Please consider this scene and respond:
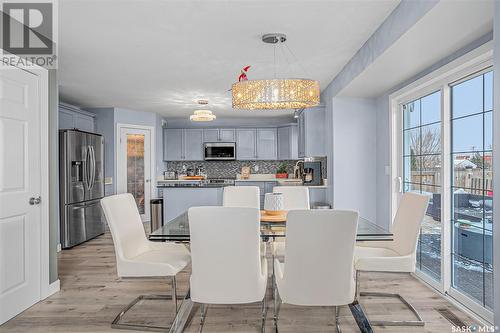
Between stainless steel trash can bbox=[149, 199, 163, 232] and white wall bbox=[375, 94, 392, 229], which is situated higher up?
white wall bbox=[375, 94, 392, 229]

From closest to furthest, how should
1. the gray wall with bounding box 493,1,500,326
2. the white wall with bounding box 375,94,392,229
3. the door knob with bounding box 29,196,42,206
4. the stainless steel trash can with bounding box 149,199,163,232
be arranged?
the gray wall with bounding box 493,1,500,326, the door knob with bounding box 29,196,42,206, the white wall with bounding box 375,94,392,229, the stainless steel trash can with bounding box 149,199,163,232

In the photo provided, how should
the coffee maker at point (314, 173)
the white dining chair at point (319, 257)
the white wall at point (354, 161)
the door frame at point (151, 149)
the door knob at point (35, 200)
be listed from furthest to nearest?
the door frame at point (151, 149) < the coffee maker at point (314, 173) < the white wall at point (354, 161) < the door knob at point (35, 200) < the white dining chair at point (319, 257)

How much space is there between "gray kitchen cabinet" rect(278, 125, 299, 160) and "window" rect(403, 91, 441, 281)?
4090mm

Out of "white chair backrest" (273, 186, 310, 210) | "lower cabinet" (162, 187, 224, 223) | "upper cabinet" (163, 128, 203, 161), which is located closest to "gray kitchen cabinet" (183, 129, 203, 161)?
"upper cabinet" (163, 128, 203, 161)

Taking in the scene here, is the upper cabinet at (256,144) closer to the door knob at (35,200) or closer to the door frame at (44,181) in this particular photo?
the door frame at (44,181)

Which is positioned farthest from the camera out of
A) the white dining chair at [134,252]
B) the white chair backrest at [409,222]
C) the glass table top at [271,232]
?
the white chair backrest at [409,222]

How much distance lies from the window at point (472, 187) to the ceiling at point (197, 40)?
3.23 ft

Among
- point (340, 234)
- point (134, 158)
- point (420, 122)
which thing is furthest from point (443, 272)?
point (134, 158)

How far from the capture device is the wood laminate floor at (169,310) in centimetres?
268

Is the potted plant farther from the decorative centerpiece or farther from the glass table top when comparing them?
the glass table top

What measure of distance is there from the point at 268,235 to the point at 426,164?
7.00 ft

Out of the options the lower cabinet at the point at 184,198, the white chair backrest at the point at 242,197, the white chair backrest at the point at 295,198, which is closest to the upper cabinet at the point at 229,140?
the lower cabinet at the point at 184,198

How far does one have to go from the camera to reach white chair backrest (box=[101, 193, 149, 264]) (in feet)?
8.74

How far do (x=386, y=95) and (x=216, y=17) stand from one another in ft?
8.64
